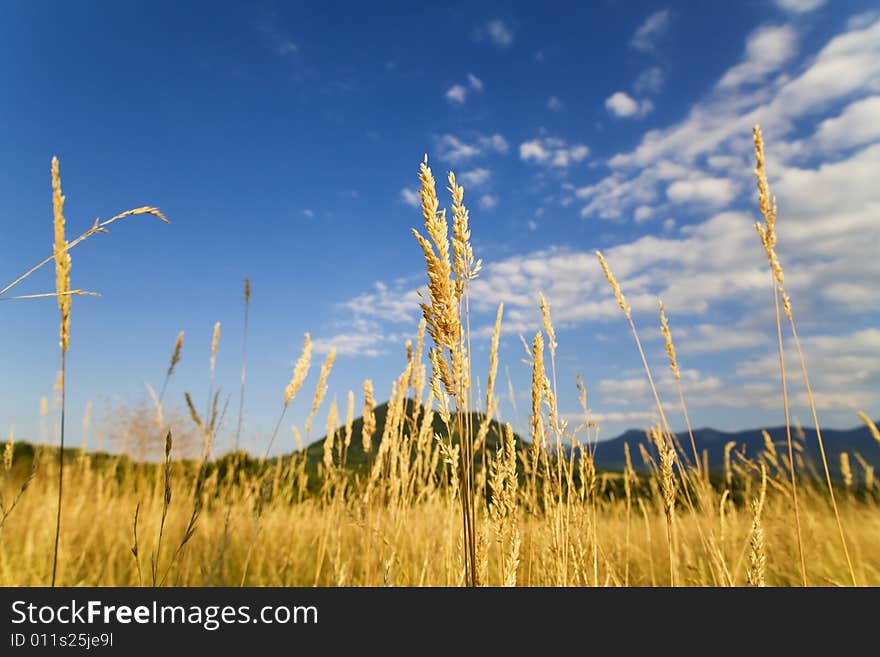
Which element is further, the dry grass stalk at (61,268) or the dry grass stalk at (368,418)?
the dry grass stalk at (368,418)

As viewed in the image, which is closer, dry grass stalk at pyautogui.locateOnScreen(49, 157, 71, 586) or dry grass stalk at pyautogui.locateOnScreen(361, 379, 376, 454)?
dry grass stalk at pyautogui.locateOnScreen(49, 157, 71, 586)

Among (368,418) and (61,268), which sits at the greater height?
(61,268)

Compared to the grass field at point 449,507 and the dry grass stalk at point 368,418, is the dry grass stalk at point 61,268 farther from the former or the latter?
the dry grass stalk at point 368,418

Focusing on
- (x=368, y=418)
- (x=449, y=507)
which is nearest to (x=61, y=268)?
(x=368, y=418)

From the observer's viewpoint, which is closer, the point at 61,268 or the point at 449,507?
the point at 61,268

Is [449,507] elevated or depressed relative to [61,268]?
depressed

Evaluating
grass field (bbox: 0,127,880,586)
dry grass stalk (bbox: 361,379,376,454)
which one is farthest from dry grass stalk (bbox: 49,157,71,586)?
dry grass stalk (bbox: 361,379,376,454)

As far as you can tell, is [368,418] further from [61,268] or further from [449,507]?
[61,268]

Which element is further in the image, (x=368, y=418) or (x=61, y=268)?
(x=368, y=418)

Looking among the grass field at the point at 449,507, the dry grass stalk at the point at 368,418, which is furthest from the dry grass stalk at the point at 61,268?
the dry grass stalk at the point at 368,418

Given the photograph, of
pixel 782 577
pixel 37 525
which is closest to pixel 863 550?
pixel 782 577

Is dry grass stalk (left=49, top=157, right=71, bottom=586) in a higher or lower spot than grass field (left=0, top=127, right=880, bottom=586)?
higher

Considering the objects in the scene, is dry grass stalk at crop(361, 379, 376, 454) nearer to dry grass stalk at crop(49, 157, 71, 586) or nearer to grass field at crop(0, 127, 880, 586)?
grass field at crop(0, 127, 880, 586)
